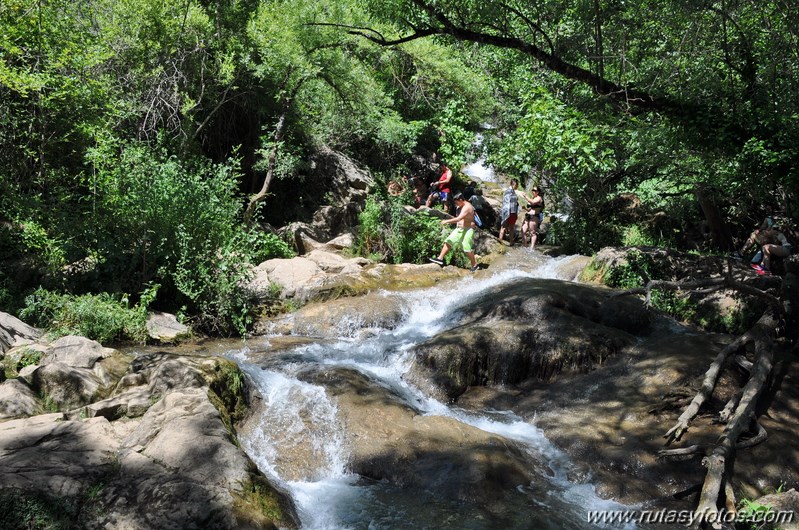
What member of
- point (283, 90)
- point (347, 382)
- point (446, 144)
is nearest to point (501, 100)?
point (446, 144)

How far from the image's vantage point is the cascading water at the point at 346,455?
17.1ft

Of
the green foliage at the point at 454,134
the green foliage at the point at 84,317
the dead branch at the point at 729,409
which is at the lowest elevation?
the green foliage at the point at 84,317

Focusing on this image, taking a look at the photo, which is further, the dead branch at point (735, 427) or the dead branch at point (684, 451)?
the dead branch at point (684, 451)

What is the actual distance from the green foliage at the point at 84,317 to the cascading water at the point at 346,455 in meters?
1.69


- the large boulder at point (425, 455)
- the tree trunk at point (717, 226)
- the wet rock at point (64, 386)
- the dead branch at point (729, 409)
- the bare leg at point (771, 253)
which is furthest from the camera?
the tree trunk at point (717, 226)

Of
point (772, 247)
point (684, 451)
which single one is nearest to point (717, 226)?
point (772, 247)

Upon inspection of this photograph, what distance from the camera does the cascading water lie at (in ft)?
17.1

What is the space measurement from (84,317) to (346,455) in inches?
188

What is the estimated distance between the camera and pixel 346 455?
20.4 ft

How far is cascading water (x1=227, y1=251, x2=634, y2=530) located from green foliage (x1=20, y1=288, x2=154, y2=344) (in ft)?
5.56

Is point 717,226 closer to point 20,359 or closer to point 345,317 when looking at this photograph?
point 345,317

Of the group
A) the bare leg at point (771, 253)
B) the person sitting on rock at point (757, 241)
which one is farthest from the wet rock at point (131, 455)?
the person sitting on rock at point (757, 241)

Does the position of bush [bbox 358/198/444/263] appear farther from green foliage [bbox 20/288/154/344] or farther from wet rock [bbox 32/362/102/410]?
wet rock [bbox 32/362/102/410]

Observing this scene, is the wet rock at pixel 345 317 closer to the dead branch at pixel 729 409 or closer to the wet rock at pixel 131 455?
the wet rock at pixel 131 455
